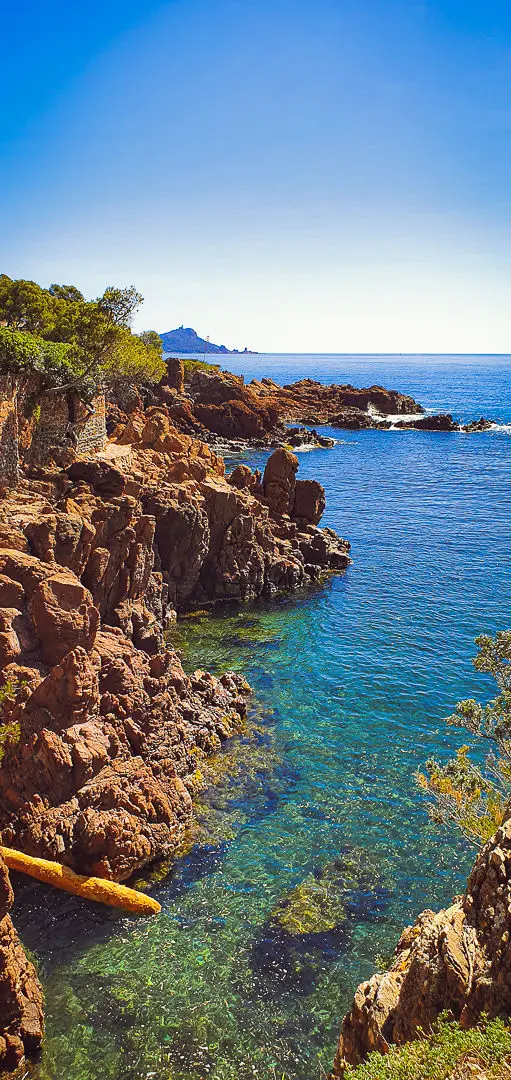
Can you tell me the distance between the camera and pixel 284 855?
22547mm

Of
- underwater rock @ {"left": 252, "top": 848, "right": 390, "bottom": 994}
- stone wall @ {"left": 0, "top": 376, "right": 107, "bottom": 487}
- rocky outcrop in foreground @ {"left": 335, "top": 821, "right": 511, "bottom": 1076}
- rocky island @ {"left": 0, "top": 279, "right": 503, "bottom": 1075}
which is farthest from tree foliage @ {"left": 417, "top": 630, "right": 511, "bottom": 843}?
stone wall @ {"left": 0, "top": 376, "right": 107, "bottom": 487}

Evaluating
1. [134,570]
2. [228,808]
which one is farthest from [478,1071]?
[134,570]

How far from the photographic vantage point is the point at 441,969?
432 inches

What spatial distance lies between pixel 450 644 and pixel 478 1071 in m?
30.1

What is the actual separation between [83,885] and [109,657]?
29.3 feet

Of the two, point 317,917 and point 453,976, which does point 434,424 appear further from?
point 453,976

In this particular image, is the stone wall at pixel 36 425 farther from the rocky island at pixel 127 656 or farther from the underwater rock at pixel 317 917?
the underwater rock at pixel 317 917

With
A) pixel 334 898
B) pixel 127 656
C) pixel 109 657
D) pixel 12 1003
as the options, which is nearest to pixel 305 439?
pixel 127 656

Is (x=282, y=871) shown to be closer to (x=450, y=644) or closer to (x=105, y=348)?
(x=450, y=644)

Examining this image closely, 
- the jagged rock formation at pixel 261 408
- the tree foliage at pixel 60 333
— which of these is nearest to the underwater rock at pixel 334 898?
the tree foliage at pixel 60 333

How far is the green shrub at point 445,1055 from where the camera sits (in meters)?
9.63

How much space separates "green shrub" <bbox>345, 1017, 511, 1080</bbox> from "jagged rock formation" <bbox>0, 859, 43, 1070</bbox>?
329 inches

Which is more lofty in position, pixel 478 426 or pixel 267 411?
pixel 267 411

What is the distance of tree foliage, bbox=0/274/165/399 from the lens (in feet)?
124
